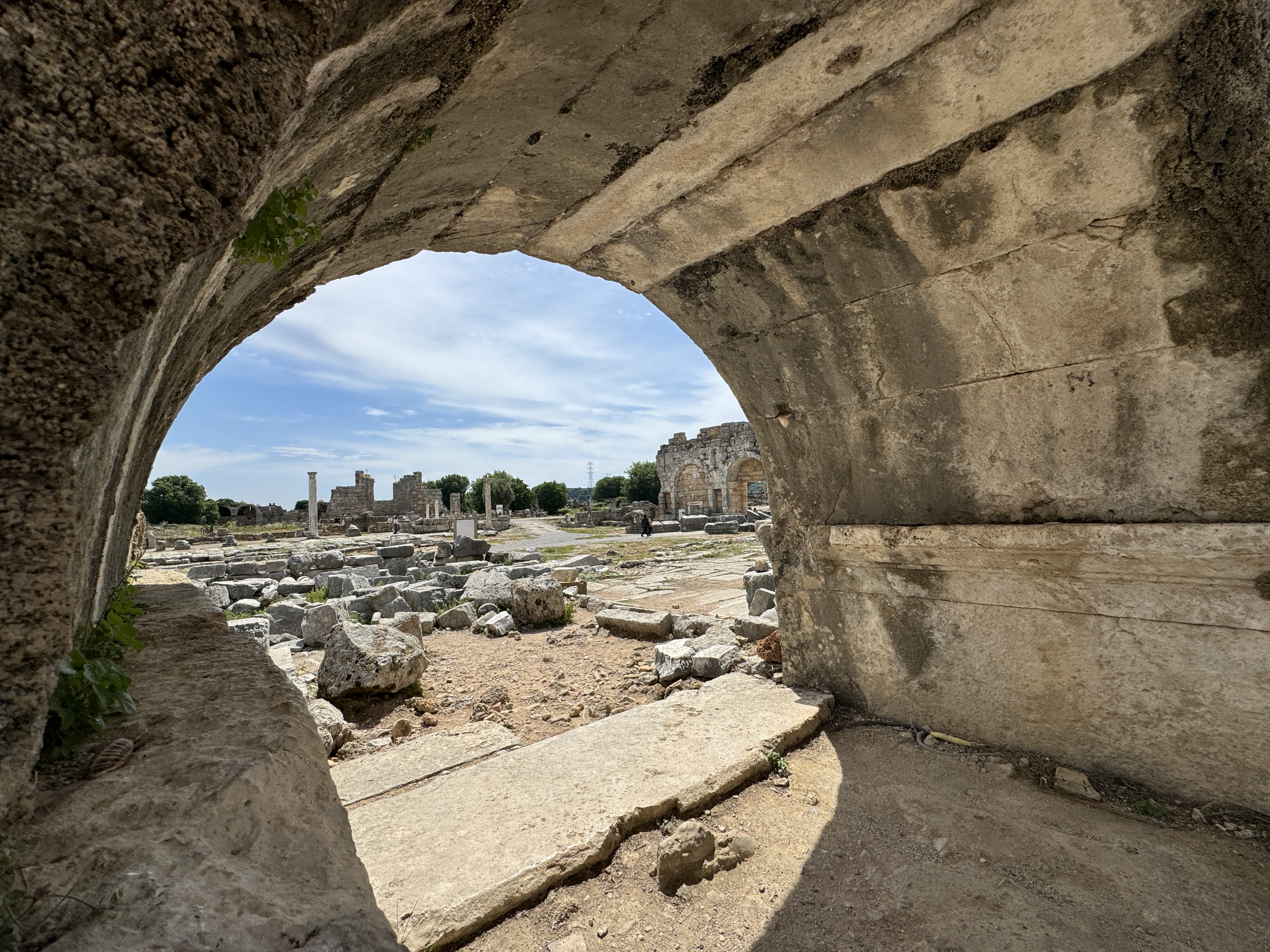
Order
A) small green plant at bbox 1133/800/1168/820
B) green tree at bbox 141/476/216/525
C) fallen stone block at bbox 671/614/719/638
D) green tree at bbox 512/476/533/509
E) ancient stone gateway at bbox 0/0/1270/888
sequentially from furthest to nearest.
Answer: green tree at bbox 512/476/533/509
green tree at bbox 141/476/216/525
fallen stone block at bbox 671/614/719/638
small green plant at bbox 1133/800/1168/820
ancient stone gateway at bbox 0/0/1270/888

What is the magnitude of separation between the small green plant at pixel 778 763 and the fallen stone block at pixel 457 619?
15.2 ft

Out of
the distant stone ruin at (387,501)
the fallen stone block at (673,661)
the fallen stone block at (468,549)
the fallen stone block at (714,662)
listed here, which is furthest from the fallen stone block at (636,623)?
the distant stone ruin at (387,501)

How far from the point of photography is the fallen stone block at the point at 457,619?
264 inches

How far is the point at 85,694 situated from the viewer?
1222 millimetres

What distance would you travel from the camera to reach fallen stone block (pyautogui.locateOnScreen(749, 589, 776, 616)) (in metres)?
5.61

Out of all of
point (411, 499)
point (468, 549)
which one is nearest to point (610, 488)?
point (411, 499)

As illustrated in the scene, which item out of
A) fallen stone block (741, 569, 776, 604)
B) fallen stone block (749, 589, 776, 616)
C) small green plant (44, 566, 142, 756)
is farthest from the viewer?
fallen stone block (741, 569, 776, 604)

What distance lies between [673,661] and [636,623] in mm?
1580

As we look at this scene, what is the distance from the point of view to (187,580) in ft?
13.5

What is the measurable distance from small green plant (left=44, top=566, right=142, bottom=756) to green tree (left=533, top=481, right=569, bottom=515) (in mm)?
48327

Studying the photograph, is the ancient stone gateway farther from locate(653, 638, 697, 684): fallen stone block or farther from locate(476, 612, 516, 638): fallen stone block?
locate(476, 612, 516, 638): fallen stone block

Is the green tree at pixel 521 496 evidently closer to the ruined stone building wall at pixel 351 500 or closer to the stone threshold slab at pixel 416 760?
the ruined stone building wall at pixel 351 500

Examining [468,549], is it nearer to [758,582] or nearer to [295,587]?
[295,587]

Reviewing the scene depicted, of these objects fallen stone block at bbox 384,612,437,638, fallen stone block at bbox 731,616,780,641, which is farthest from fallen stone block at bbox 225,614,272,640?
fallen stone block at bbox 731,616,780,641
